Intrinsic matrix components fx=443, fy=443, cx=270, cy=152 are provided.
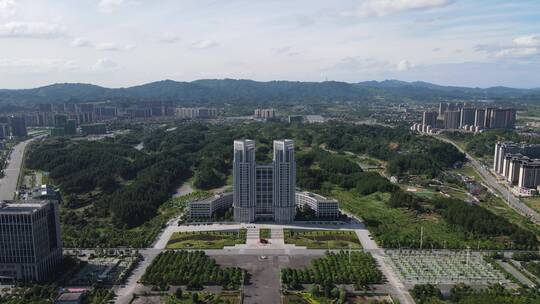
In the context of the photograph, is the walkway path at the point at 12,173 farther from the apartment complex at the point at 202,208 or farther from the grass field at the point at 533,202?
the grass field at the point at 533,202

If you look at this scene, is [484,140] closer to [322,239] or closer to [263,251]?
[322,239]

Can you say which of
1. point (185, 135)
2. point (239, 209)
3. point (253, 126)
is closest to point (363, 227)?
point (239, 209)

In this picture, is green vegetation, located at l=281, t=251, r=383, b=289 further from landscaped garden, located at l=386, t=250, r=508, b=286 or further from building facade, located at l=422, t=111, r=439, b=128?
building facade, located at l=422, t=111, r=439, b=128

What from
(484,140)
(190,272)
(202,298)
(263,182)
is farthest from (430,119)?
(202,298)

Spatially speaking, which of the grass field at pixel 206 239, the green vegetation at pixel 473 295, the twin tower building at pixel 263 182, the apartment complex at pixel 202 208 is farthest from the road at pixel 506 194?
the apartment complex at pixel 202 208

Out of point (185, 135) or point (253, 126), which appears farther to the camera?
point (253, 126)

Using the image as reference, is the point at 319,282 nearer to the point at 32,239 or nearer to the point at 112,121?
the point at 32,239
